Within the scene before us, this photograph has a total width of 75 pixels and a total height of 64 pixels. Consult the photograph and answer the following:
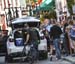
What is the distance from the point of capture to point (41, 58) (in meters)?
21.6

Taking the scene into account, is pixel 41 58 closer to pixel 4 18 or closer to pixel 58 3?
pixel 4 18

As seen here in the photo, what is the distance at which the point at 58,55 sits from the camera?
1939cm

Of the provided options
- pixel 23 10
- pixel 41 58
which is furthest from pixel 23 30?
pixel 23 10

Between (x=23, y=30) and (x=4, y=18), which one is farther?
(x=4, y=18)

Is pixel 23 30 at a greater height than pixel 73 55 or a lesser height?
greater

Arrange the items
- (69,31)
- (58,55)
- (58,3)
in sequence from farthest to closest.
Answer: (58,3)
(69,31)
(58,55)

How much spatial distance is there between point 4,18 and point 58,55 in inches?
1263

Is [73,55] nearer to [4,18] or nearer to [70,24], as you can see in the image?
[70,24]

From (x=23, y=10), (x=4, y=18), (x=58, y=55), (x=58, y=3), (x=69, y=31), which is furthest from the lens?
(x=23, y=10)

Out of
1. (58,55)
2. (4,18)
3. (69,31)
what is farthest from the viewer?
(4,18)

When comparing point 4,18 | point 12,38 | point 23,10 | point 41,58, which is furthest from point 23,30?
point 23,10

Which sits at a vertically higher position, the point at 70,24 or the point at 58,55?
the point at 70,24

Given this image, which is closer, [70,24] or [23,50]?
[23,50]

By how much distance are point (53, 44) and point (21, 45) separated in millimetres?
1537
